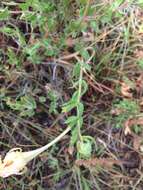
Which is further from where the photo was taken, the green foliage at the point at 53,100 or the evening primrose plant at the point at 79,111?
the green foliage at the point at 53,100

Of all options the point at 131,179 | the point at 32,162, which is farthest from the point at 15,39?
the point at 131,179

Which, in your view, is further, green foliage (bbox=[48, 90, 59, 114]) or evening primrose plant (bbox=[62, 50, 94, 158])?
green foliage (bbox=[48, 90, 59, 114])

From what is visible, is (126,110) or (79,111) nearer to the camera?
(79,111)

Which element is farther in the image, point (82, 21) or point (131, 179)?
point (131, 179)

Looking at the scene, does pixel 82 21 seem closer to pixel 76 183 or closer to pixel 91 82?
pixel 91 82

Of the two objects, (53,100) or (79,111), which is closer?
(79,111)

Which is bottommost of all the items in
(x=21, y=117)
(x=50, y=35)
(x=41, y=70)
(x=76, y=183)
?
(x=76, y=183)

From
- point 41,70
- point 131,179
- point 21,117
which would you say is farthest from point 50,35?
point 131,179

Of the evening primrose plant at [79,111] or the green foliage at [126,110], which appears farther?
the green foliage at [126,110]

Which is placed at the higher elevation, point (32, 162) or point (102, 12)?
point (102, 12)

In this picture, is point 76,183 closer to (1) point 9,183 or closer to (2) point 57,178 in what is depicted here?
(2) point 57,178
